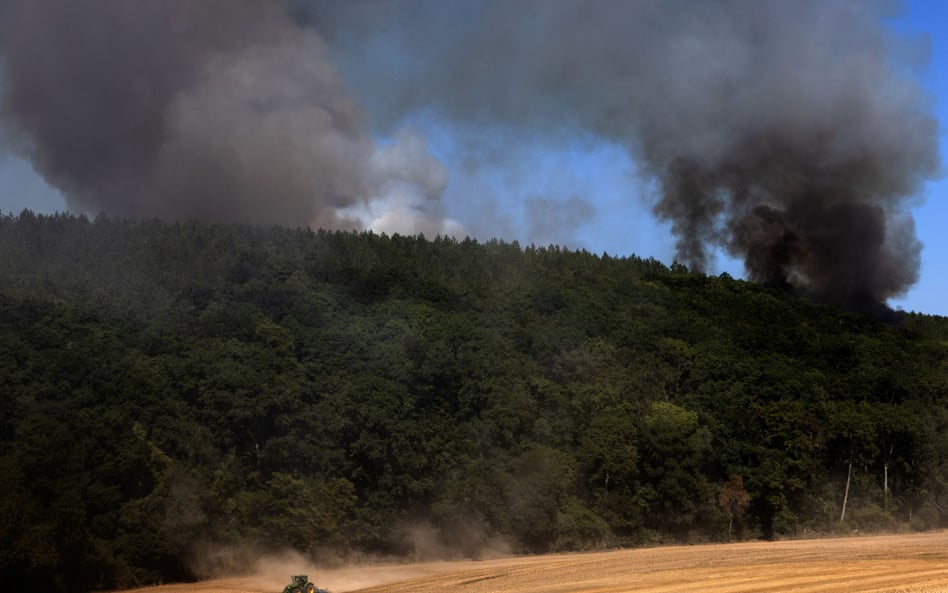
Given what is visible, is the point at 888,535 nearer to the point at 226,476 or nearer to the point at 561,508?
the point at 561,508

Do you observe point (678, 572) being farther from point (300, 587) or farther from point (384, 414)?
point (384, 414)

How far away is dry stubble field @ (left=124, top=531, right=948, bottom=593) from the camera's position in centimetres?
4216

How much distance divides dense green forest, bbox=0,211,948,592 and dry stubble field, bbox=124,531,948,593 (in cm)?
483

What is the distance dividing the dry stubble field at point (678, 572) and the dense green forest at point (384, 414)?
4.83m

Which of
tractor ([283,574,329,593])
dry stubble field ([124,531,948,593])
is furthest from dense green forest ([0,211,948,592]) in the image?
tractor ([283,574,329,593])

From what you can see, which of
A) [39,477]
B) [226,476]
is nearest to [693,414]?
[226,476]

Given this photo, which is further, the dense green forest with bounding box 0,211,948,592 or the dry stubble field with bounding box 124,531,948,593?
the dense green forest with bounding box 0,211,948,592

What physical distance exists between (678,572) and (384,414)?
99.9ft

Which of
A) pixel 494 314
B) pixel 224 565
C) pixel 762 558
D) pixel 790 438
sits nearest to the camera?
pixel 762 558

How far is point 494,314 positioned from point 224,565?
4668 cm

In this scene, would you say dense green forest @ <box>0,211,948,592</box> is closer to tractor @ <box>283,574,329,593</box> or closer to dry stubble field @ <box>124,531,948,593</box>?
dry stubble field @ <box>124,531,948,593</box>

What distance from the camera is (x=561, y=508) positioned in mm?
74375

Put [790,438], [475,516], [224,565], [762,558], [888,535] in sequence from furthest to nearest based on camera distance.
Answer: [790,438], [888,535], [475,516], [224,565], [762,558]

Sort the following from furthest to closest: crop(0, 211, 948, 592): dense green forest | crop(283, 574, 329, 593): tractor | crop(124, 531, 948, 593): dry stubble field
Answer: crop(0, 211, 948, 592): dense green forest < crop(283, 574, 329, 593): tractor < crop(124, 531, 948, 593): dry stubble field
